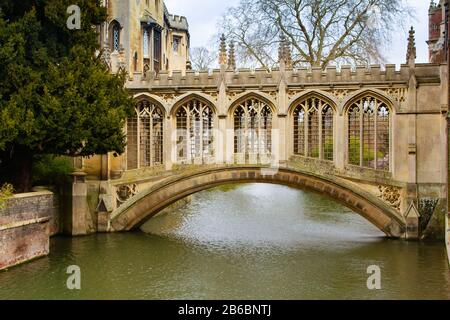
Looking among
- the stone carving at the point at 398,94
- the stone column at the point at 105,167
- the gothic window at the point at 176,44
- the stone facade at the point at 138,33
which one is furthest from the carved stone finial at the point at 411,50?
the gothic window at the point at 176,44

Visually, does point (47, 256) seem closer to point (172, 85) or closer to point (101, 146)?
point (101, 146)

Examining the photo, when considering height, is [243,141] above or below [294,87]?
below

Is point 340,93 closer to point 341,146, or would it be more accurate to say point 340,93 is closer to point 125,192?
point 341,146

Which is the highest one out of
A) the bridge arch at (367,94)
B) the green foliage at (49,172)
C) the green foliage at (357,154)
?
the bridge arch at (367,94)

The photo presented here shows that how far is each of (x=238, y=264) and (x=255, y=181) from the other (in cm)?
453

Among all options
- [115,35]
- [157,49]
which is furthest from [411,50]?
[157,49]

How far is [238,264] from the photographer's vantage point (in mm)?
13930

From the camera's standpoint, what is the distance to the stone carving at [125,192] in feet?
60.2

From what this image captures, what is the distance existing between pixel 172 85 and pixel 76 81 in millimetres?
3943

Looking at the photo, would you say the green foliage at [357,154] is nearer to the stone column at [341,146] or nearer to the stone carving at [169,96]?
the stone column at [341,146]

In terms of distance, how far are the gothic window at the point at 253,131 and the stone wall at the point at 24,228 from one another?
640 cm

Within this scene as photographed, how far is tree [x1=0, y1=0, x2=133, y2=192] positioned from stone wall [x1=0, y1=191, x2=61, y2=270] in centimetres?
146
